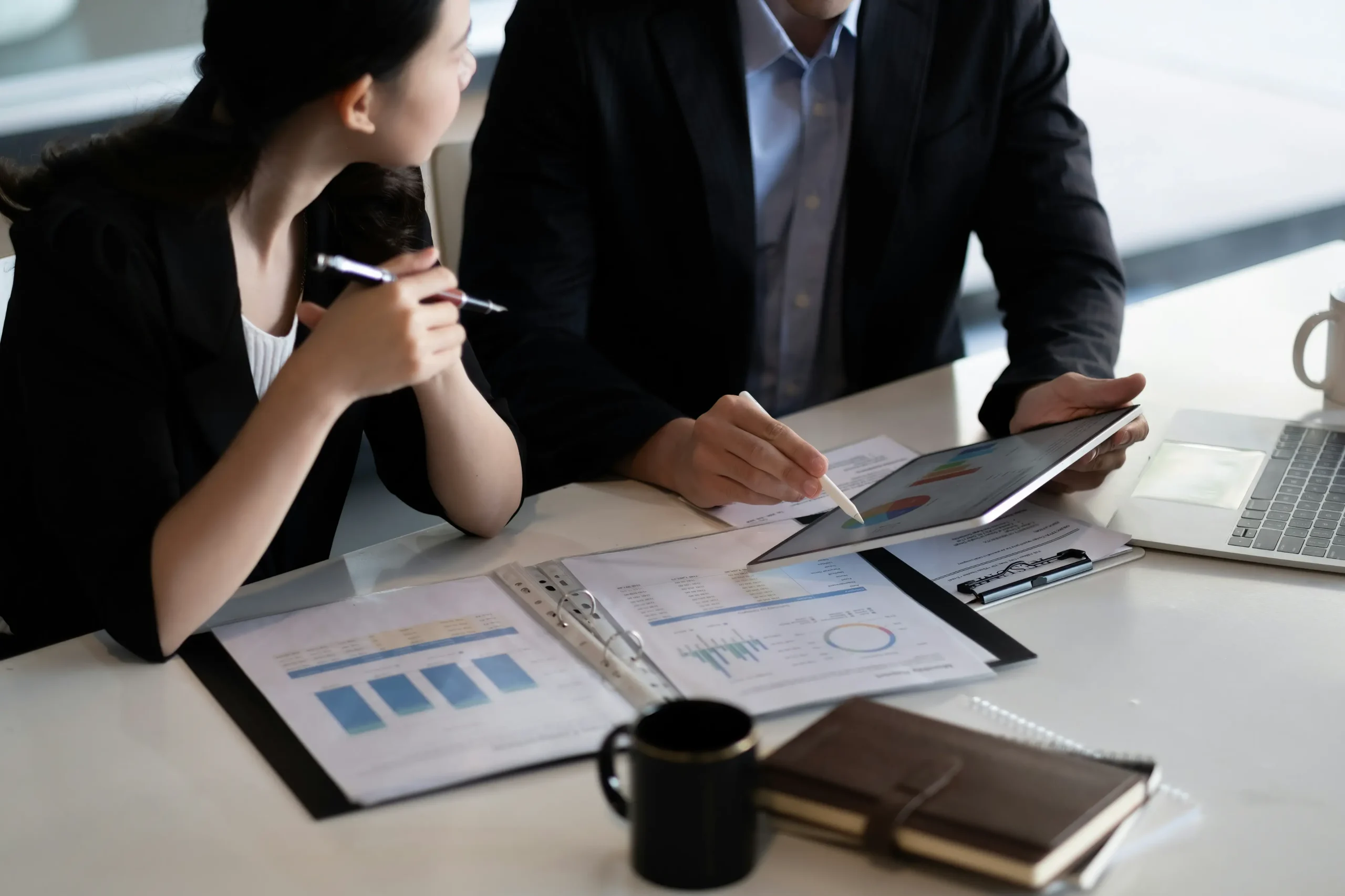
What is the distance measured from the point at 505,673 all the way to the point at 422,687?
58 millimetres

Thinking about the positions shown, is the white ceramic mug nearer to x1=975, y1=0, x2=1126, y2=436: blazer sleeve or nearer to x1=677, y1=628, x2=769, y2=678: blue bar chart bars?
x1=975, y1=0, x2=1126, y2=436: blazer sleeve

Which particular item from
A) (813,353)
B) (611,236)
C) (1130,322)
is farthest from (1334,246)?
(611,236)

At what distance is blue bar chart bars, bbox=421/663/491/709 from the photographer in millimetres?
901

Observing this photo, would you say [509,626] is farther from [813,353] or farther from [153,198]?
[813,353]

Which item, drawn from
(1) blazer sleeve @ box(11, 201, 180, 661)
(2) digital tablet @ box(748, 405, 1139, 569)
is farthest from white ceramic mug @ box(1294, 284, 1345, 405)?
(1) blazer sleeve @ box(11, 201, 180, 661)

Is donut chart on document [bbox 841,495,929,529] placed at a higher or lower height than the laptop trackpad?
A: higher

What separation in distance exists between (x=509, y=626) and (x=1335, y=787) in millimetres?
561

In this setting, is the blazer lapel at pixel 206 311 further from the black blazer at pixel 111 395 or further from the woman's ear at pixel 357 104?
the woman's ear at pixel 357 104

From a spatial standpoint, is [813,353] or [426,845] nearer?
[426,845]

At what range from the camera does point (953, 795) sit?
2.40 ft

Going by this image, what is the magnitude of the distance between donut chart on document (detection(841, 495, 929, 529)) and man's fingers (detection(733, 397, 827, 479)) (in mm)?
56

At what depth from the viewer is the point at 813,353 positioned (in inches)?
68.4

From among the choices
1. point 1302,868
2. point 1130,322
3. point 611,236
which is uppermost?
point 611,236

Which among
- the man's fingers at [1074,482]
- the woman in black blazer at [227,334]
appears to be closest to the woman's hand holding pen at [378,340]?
the woman in black blazer at [227,334]
